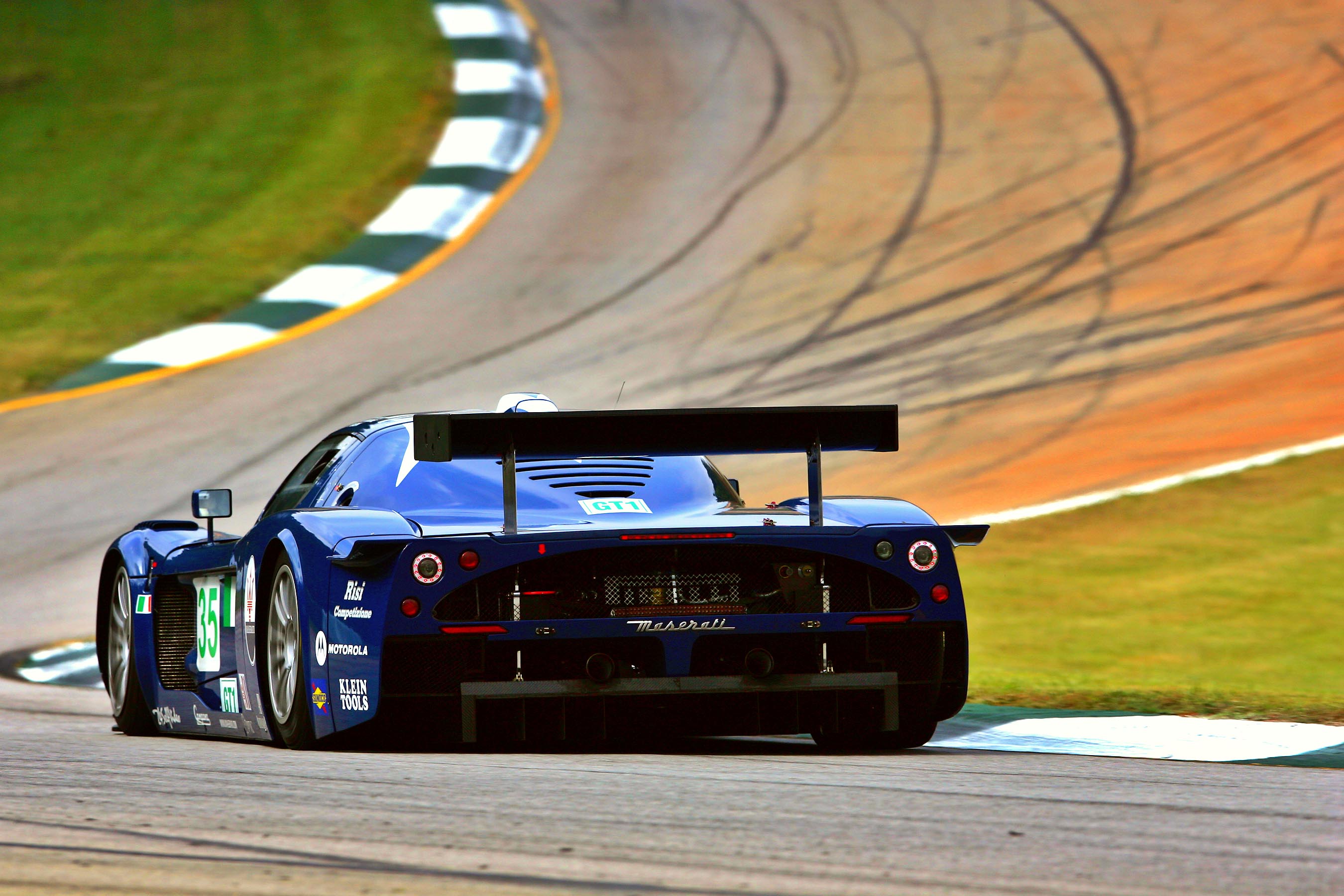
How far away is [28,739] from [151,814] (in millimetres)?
2348

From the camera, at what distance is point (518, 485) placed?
6.82 meters

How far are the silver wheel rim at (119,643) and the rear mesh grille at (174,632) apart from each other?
239mm

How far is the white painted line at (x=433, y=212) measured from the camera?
20.7m

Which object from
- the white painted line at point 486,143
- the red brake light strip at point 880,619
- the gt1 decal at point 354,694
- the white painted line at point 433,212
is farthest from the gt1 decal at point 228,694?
the white painted line at point 486,143

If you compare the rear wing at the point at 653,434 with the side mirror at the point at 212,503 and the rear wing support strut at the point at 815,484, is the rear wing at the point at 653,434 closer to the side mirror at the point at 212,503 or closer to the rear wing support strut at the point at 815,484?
the rear wing support strut at the point at 815,484

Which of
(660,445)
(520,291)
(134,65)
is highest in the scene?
(134,65)

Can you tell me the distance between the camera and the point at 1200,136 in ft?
72.1

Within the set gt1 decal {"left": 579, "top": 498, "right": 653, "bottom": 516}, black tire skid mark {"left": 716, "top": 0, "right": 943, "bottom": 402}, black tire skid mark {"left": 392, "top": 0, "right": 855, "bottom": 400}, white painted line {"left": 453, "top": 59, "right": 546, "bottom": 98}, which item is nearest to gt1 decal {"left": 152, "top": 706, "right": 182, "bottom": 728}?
gt1 decal {"left": 579, "top": 498, "right": 653, "bottom": 516}

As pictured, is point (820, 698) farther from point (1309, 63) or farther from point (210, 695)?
point (1309, 63)

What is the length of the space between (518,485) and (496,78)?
1912 cm

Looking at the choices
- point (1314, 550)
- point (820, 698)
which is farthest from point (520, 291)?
point (820, 698)

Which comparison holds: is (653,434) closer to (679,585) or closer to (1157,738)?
(679,585)

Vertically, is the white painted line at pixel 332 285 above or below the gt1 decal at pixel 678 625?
above

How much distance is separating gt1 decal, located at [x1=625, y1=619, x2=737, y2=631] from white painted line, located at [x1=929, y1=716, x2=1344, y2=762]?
47.0 inches
